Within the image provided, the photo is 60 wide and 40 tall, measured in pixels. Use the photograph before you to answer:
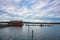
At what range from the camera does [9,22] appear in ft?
416

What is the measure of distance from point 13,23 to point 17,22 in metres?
5.78

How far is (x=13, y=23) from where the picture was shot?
127 metres

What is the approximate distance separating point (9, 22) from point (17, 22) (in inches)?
381

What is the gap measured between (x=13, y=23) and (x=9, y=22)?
4.52m

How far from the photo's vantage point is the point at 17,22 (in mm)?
123438
